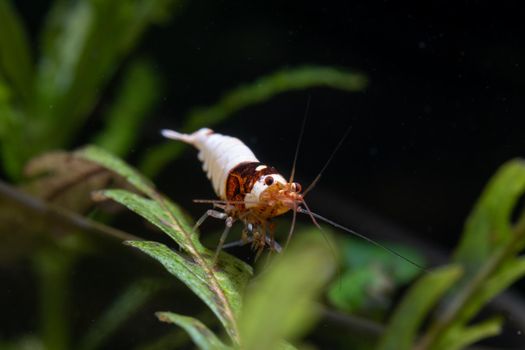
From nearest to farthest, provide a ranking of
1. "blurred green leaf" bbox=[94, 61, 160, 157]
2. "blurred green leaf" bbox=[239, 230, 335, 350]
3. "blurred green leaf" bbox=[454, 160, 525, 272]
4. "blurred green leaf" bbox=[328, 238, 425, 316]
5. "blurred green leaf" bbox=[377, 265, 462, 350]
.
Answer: "blurred green leaf" bbox=[239, 230, 335, 350], "blurred green leaf" bbox=[377, 265, 462, 350], "blurred green leaf" bbox=[454, 160, 525, 272], "blurred green leaf" bbox=[328, 238, 425, 316], "blurred green leaf" bbox=[94, 61, 160, 157]

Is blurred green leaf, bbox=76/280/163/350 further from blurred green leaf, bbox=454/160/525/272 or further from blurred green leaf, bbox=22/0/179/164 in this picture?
blurred green leaf, bbox=22/0/179/164

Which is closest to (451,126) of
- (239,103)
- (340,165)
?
(340,165)

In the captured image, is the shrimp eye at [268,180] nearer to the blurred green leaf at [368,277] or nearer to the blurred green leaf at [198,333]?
the blurred green leaf at [198,333]

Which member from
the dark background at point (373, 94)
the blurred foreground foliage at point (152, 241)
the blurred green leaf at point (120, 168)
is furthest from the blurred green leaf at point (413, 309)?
the blurred green leaf at point (120, 168)

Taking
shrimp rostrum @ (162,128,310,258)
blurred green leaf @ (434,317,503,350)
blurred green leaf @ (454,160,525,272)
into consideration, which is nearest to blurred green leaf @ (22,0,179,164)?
shrimp rostrum @ (162,128,310,258)


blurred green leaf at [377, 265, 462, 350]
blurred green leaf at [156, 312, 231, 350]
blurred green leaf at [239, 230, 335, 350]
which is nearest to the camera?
blurred green leaf at [239, 230, 335, 350]

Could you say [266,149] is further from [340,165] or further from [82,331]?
[82,331]
